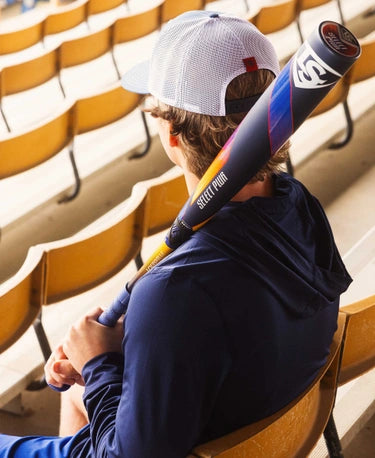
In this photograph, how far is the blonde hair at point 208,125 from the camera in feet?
3.99

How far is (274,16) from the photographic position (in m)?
4.60

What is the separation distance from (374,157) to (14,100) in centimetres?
249

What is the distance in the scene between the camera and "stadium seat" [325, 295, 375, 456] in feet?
5.05

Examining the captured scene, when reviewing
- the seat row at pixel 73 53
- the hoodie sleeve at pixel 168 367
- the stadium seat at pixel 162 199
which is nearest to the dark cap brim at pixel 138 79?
the hoodie sleeve at pixel 168 367

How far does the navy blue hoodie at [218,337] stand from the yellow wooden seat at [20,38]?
13.2ft

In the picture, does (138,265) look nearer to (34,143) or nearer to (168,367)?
(34,143)

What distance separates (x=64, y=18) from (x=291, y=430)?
4.52m

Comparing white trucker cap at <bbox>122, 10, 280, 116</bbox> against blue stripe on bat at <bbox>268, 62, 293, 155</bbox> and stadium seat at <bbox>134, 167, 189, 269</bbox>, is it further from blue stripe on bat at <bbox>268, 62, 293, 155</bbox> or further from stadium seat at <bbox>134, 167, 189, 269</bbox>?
stadium seat at <bbox>134, 167, 189, 269</bbox>

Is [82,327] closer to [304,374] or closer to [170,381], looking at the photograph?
[170,381]

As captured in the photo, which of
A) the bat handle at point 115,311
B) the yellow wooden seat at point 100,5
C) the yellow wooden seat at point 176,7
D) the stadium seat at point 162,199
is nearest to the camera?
the bat handle at point 115,311

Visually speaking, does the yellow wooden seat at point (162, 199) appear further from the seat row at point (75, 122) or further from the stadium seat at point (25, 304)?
the seat row at point (75, 122)

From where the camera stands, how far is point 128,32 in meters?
4.86

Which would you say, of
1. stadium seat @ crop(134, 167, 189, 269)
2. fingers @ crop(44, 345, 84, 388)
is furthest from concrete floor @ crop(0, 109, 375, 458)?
fingers @ crop(44, 345, 84, 388)

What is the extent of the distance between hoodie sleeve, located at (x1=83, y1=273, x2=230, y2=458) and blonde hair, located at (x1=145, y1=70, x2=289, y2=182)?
9.4 inches
